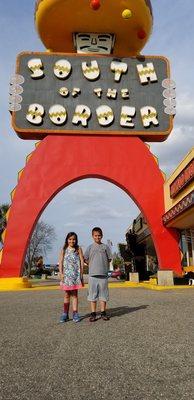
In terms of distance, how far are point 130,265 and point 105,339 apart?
25.2 meters

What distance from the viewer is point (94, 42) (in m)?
20.8

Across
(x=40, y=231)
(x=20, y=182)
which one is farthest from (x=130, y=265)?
(x=40, y=231)

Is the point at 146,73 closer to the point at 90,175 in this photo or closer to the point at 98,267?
the point at 90,175

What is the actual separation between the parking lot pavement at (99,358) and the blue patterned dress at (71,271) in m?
0.66

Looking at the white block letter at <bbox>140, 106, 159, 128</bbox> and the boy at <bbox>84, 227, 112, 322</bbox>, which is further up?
the white block letter at <bbox>140, 106, 159, 128</bbox>

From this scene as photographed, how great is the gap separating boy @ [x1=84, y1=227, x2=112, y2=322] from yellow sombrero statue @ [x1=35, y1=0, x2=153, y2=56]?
14.0 metres

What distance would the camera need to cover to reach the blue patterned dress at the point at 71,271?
734cm

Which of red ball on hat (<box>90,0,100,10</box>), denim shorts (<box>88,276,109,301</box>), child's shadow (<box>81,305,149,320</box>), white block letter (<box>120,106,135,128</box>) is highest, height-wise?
red ball on hat (<box>90,0,100,10</box>)

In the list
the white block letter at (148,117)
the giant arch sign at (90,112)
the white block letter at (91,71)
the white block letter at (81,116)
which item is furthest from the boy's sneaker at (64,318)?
the white block letter at (91,71)

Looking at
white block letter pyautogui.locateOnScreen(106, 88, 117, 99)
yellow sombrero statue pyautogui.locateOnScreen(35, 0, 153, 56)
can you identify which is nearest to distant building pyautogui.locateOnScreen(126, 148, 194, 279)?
white block letter pyautogui.locateOnScreen(106, 88, 117, 99)

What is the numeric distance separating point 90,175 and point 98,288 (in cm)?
1220

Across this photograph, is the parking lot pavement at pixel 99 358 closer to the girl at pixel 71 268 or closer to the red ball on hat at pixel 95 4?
the girl at pixel 71 268

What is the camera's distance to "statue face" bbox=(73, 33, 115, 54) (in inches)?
810

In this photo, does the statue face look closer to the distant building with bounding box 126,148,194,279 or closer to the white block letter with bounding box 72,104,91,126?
the white block letter with bounding box 72,104,91,126
